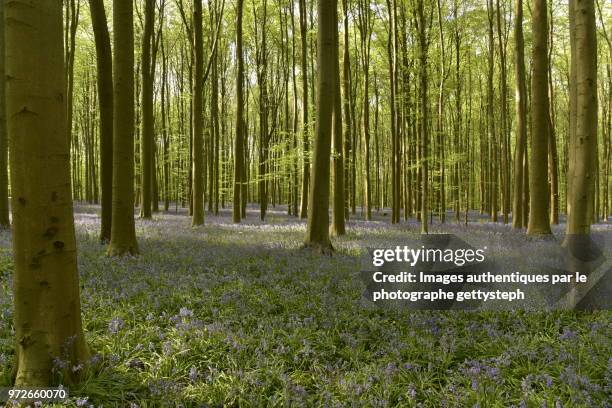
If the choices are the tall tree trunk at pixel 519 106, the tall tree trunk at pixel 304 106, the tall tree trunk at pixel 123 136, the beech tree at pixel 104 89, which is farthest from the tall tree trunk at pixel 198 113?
the tall tree trunk at pixel 519 106

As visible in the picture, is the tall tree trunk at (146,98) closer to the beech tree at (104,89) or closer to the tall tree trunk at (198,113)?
the tall tree trunk at (198,113)

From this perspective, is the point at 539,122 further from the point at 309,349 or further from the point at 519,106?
the point at 309,349

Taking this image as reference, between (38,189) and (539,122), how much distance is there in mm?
12524

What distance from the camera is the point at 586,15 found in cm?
583

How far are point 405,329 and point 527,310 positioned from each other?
196 centimetres

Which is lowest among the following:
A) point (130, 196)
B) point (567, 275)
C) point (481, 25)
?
point (567, 275)

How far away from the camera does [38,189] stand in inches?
143

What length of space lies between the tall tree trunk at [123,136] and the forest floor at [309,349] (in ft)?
6.20

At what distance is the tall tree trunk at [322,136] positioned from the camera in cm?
1034

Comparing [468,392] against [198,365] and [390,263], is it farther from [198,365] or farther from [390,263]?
[390,263]

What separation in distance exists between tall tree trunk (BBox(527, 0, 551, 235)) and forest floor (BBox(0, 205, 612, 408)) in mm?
7414

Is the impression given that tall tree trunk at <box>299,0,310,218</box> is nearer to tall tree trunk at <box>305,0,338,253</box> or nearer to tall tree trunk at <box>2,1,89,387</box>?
tall tree trunk at <box>305,0,338,253</box>

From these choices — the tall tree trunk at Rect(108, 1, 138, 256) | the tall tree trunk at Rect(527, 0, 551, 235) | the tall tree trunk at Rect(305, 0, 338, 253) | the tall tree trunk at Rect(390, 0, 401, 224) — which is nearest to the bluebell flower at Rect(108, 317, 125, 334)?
the tall tree trunk at Rect(108, 1, 138, 256)

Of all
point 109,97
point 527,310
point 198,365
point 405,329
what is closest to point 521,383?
point 405,329
